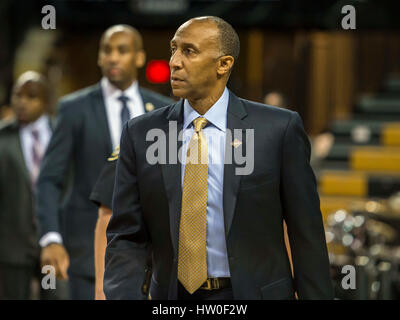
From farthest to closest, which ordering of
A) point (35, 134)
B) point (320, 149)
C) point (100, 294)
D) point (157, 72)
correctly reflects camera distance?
point (157, 72) < point (320, 149) < point (35, 134) < point (100, 294)

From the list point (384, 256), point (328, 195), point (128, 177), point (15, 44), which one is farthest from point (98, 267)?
point (15, 44)

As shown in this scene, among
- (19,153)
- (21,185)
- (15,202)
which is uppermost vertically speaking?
(19,153)

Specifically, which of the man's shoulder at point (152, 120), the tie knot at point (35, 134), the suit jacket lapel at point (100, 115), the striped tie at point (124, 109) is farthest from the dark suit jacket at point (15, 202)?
the man's shoulder at point (152, 120)

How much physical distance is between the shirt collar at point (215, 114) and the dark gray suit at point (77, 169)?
1483 millimetres

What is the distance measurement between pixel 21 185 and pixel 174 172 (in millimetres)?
3455

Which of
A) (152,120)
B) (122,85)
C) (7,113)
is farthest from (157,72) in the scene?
(152,120)

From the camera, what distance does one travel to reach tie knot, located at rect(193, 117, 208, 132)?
2.67 meters

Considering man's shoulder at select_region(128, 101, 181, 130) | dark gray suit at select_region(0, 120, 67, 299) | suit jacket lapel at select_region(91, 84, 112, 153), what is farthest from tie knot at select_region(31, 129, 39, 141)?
man's shoulder at select_region(128, 101, 181, 130)

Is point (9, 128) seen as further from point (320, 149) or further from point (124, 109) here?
point (320, 149)

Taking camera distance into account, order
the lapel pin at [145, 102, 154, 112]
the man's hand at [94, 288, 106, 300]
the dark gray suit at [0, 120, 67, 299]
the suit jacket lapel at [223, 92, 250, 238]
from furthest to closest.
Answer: the dark gray suit at [0, 120, 67, 299] < the lapel pin at [145, 102, 154, 112] < the man's hand at [94, 288, 106, 300] < the suit jacket lapel at [223, 92, 250, 238]

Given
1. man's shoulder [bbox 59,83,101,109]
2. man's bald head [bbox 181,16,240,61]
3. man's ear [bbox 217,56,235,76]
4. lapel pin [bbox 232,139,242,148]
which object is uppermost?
man's bald head [bbox 181,16,240,61]

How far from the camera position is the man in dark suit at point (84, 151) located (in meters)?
4.22

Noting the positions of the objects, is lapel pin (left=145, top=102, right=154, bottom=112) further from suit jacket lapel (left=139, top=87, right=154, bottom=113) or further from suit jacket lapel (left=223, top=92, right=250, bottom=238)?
suit jacket lapel (left=223, top=92, right=250, bottom=238)

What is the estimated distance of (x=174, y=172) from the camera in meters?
2.66
